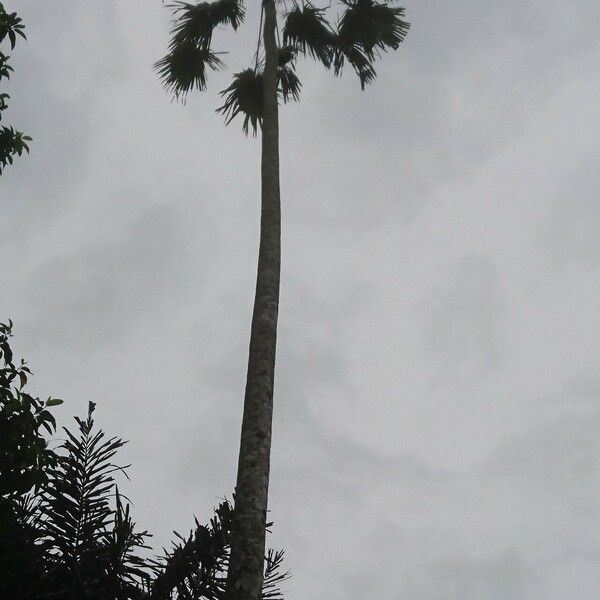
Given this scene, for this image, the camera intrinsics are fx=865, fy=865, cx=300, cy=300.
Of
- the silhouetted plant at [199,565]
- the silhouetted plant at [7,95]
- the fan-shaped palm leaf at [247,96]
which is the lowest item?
the silhouetted plant at [199,565]

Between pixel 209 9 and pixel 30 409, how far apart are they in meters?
8.39

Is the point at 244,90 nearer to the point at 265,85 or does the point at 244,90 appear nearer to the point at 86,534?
the point at 265,85

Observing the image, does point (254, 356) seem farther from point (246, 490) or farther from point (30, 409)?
point (30, 409)

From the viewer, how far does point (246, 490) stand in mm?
7066

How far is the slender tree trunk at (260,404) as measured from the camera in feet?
21.1

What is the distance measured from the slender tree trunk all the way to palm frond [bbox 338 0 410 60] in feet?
9.09

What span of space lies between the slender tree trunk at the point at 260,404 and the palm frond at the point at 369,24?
9.09ft

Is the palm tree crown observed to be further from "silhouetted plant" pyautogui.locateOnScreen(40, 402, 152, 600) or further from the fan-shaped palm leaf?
"silhouetted plant" pyautogui.locateOnScreen(40, 402, 152, 600)

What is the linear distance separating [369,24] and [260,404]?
24.8 feet

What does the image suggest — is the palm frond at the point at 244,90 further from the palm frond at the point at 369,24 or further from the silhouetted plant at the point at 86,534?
the silhouetted plant at the point at 86,534

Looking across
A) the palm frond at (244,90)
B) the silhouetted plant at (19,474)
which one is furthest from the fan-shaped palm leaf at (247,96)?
the silhouetted plant at (19,474)

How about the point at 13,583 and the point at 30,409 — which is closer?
the point at 13,583

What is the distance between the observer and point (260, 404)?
25.2ft

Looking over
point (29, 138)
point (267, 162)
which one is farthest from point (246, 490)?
point (267, 162)
